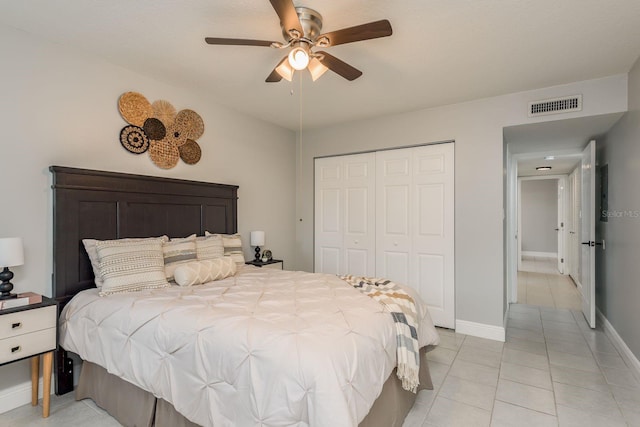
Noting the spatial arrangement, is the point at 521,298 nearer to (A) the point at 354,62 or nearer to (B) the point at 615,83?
(B) the point at 615,83

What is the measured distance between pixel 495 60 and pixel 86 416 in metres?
3.95

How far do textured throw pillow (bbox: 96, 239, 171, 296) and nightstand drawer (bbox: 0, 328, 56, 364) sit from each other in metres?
0.36

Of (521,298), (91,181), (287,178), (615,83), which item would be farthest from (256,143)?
(521,298)

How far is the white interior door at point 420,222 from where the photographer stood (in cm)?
371

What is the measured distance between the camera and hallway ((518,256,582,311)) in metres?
4.77

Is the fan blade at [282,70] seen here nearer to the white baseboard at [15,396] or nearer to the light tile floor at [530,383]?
the light tile floor at [530,383]

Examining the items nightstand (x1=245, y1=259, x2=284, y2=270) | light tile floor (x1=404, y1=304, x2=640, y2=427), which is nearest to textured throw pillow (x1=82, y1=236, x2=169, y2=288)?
nightstand (x1=245, y1=259, x2=284, y2=270)

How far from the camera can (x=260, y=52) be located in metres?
2.49

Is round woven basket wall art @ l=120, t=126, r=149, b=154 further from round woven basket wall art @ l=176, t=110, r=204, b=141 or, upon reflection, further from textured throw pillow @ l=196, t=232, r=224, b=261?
textured throw pillow @ l=196, t=232, r=224, b=261

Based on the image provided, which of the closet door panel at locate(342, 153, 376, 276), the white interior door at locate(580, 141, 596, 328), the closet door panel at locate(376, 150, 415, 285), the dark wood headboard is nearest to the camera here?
the dark wood headboard

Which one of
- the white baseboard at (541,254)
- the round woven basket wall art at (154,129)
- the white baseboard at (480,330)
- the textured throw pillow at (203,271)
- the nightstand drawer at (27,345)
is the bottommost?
the white baseboard at (480,330)

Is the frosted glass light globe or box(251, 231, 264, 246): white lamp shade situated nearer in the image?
the frosted glass light globe

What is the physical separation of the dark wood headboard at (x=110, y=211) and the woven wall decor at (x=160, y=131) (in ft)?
0.88

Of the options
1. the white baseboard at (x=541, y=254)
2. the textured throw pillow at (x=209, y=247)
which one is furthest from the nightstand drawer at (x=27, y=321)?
the white baseboard at (x=541, y=254)
